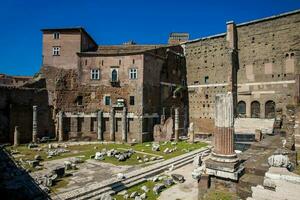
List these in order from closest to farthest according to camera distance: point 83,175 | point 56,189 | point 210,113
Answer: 1. point 56,189
2. point 83,175
3. point 210,113

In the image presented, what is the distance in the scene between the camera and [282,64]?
2722cm

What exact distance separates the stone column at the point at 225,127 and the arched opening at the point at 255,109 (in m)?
22.5

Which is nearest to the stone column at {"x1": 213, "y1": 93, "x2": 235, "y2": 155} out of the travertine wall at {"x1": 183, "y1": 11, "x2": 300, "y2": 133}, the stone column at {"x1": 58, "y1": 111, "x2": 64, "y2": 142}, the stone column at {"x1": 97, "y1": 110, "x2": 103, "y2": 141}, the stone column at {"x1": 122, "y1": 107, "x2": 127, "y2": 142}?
the travertine wall at {"x1": 183, "y1": 11, "x2": 300, "y2": 133}

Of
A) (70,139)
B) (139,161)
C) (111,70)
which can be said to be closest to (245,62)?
(111,70)

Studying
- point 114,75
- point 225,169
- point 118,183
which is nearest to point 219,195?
point 225,169

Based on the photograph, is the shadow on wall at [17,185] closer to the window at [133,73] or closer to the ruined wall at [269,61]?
the window at [133,73]

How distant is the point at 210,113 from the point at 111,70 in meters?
15.6

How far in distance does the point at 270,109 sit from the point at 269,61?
6005 millimetres

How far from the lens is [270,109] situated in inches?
1117

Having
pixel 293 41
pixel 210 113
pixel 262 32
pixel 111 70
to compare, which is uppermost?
pixel 262 32

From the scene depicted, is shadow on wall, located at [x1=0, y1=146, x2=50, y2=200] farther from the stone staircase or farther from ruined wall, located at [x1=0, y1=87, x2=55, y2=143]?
ruined wall, located at [x1=0, y1=87, x2=55, y2=143]

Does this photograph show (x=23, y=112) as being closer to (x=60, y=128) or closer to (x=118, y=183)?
(x=60, y=128)

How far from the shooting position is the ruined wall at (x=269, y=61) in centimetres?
2648

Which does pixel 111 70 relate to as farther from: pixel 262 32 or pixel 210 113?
pixel 262 32
